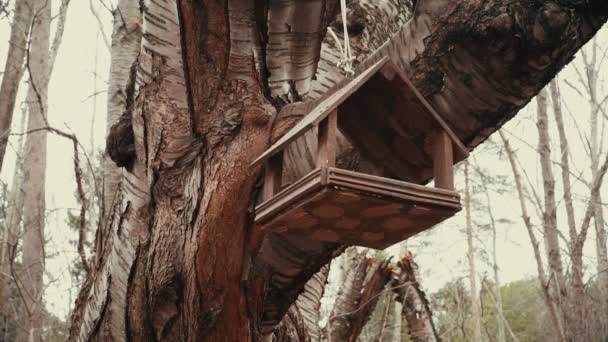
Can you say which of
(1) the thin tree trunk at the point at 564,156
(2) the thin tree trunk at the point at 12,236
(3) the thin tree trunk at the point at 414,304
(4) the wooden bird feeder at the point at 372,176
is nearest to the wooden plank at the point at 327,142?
(4) the wooden bird feeder at the point at 372,176

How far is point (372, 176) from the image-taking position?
1.48m

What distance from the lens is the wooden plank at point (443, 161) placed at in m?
1.68

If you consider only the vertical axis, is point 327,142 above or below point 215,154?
below

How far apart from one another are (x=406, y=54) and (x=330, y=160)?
0.50 meters

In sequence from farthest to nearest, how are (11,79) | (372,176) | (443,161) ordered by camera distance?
(11,79), (443,161), (372,176)

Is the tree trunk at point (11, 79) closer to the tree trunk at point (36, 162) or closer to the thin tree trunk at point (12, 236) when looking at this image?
the thin tree trunk at point (12, 236)

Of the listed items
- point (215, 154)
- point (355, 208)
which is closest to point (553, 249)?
point (215, 154)

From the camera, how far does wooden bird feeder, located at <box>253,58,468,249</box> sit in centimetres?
148

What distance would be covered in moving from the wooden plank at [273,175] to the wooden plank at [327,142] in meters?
0.29

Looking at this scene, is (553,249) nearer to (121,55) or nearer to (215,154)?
(121,55)

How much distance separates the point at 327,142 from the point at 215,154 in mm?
658

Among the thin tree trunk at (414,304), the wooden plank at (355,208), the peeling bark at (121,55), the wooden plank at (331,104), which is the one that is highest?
the peeling bark at (121,55)

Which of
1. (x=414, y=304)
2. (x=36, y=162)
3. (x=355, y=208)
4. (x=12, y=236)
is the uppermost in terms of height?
(x=36, y=162)

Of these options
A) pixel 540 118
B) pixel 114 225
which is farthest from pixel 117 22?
pixel 540 118
